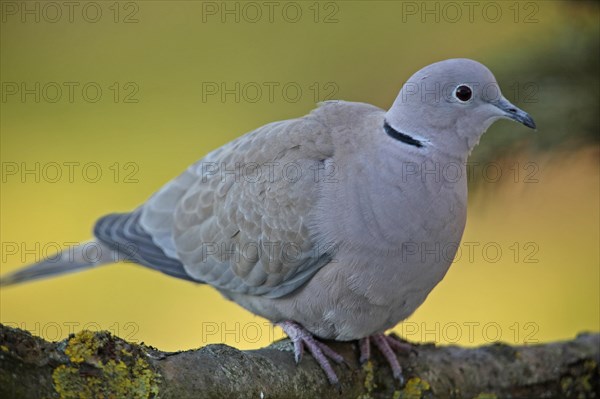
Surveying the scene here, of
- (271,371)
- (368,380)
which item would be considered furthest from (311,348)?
(271,371)

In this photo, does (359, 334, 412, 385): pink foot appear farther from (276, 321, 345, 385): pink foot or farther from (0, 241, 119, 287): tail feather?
(0, 241, 119, 287): tail feather

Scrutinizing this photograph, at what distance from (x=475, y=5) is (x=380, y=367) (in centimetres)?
227

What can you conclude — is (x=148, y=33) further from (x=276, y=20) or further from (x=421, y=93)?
(x=421, y=93)

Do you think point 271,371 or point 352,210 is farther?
point 352,210

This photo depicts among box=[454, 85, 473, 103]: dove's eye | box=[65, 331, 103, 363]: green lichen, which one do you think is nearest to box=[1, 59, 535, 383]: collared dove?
box=[454, 85, 473, 103]: dove's eye

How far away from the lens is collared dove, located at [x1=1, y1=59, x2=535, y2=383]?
2479mm

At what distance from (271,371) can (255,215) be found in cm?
72

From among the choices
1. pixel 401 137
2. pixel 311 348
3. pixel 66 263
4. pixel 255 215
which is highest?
pixel 401 137

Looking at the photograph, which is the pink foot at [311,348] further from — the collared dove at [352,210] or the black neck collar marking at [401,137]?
the black neck collar marking at [401,137]

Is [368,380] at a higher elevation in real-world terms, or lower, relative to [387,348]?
lower

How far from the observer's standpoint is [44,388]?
161 centimetres

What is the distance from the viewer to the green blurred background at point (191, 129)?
4031 millimetres

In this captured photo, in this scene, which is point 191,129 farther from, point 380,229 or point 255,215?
point 380,229

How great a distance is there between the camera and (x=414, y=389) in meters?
2.64
